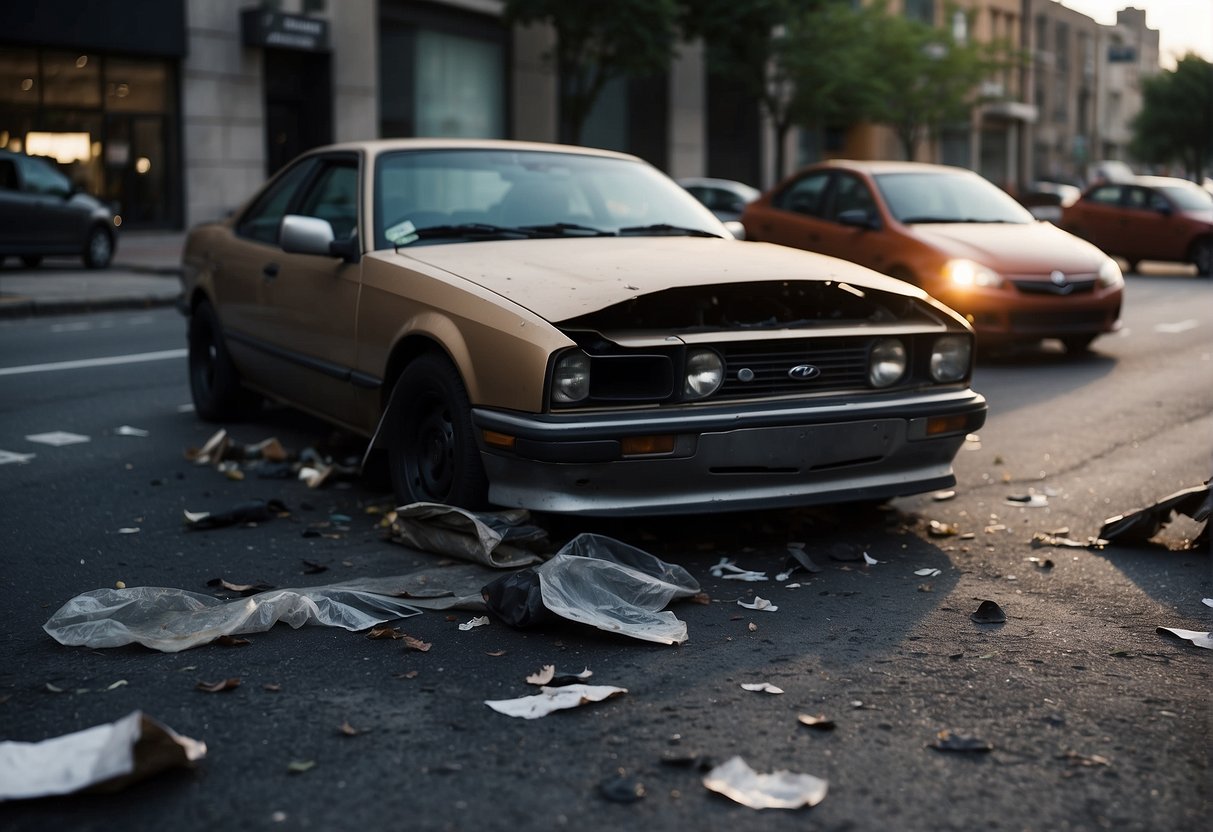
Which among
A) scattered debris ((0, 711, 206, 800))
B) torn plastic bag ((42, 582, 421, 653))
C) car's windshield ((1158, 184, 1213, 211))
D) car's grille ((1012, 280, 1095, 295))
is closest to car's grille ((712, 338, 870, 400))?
torn plastic bag ((42, 582, 421, 653))

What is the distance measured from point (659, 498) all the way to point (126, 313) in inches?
480

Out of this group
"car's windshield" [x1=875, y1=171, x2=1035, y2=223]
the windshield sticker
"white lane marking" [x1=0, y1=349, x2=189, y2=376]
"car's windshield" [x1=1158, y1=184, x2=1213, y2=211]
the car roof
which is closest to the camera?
the windshield sticker

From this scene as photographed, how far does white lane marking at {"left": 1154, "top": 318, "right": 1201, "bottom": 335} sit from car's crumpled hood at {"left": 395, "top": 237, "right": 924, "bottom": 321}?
A: 354 inches

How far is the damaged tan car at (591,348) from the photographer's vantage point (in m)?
4.68

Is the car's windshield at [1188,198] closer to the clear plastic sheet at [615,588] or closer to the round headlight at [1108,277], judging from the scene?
the round headlight at [1108,277]

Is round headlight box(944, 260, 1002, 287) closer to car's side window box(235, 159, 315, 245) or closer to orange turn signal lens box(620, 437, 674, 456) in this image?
car's side window box(235, 159, 315, 245)

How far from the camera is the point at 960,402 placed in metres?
5.30

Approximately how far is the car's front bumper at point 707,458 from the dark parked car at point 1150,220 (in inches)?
743

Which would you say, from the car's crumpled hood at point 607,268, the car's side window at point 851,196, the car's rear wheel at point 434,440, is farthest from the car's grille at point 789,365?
the car's side window at point 851,196

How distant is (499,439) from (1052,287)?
7221mm

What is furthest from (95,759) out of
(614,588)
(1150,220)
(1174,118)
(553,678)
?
(1174,118)

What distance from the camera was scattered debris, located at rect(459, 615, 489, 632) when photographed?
4105 mm

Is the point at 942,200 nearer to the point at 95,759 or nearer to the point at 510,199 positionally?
the point at 510,199

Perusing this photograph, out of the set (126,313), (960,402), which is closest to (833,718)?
(960,402)
